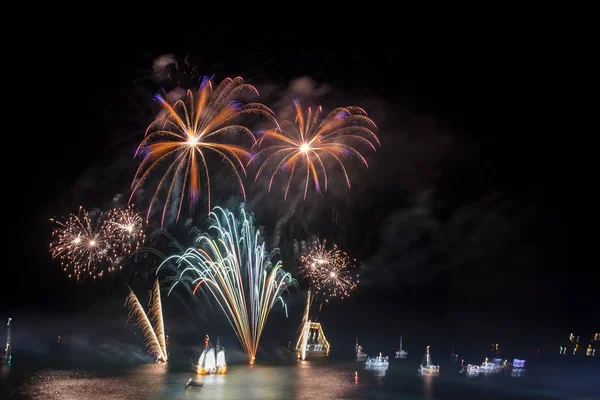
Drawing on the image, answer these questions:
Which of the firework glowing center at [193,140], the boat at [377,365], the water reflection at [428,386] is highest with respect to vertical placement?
the firework glowing center at [193,140]

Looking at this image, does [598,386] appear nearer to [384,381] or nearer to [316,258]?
[384,381]

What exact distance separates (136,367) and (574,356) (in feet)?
305

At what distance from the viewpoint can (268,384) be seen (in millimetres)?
40094

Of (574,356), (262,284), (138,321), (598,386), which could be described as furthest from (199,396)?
(574,356)

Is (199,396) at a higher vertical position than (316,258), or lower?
lower

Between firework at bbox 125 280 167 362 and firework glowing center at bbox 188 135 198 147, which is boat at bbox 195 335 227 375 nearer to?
firework at bbox 125 280 167 362

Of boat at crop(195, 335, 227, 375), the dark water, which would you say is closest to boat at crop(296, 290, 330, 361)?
the dark water

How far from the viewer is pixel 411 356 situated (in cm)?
8488

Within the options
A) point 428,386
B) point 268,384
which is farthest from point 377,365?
point 268,384

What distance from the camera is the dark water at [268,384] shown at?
3369cm

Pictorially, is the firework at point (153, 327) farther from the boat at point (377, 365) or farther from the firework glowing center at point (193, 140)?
the boat at point (377, 365)

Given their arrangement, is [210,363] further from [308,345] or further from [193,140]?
[308,345]

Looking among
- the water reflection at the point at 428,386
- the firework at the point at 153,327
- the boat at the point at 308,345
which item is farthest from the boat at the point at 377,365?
the firework at the point at 153,327

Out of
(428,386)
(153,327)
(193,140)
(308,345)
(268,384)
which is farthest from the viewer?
(308,345)
